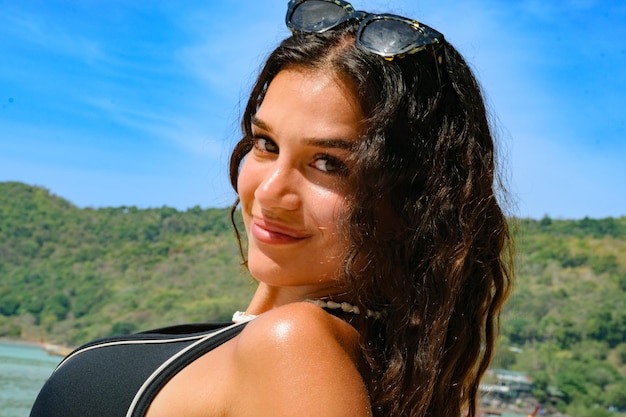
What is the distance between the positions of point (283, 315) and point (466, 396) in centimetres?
54

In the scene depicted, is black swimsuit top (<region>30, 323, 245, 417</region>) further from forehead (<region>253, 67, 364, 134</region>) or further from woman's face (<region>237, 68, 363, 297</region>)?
forehead (<region>253, 67, 364, 134</region>)

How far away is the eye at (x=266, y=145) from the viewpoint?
5.53 ft

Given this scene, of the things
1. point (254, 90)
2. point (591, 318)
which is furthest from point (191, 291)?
point (254, 90)

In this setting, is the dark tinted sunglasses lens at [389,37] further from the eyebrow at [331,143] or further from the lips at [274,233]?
the lips at [274,233]

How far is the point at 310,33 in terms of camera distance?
1798 millimetres

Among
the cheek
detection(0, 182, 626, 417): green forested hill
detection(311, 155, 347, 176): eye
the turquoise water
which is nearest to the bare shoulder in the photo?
detection(311, 155, 347, 176): eye

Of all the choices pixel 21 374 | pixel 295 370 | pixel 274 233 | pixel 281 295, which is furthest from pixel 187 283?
pixel 295 370

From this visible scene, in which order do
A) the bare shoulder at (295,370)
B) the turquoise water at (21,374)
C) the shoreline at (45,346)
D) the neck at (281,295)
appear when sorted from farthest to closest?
1. the shoreline at (45,346)
2. the turquoise water at (21,374)
3. the neck at (281,295)
4. the bare shoulder at (295,370)

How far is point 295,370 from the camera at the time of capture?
1238 millimetres

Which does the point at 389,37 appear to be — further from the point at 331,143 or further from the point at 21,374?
the point at 21,374

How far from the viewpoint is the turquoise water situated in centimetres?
2260

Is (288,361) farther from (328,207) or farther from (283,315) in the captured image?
(328,207)

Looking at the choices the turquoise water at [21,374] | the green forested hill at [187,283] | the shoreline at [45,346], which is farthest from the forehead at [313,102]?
the shoreline at [45,346]

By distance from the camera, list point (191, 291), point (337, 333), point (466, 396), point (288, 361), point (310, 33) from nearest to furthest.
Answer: point (288, 361) → point (337, 333) → point (466, 396) → point (310, 33) → point (191, 291)
